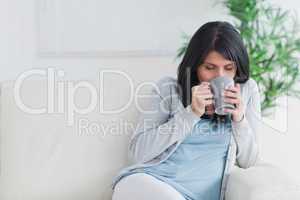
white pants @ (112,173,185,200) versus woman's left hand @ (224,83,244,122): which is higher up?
woman's left hand @ (224,83,244,122)

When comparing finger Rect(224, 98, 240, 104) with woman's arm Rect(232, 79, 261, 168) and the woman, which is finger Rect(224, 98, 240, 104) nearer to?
the woman

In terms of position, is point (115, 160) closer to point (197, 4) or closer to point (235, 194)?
point (235, 194)

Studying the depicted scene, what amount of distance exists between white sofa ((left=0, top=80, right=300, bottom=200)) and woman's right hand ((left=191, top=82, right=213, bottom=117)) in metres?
0.26

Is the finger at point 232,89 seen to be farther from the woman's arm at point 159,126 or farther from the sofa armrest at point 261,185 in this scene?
the sofa armrest at point 261,185

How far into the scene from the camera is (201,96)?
5.71 ft

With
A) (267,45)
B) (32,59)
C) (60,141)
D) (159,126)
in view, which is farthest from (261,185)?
(32,59)

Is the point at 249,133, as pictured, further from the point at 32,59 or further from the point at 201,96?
the point at 32,59

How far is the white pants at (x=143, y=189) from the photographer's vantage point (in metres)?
1.58

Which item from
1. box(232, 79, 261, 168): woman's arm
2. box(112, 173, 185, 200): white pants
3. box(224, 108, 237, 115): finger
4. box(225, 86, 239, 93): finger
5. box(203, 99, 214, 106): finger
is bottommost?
box(112, 173, 185, 200): white pants

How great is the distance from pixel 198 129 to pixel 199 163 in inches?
4.6

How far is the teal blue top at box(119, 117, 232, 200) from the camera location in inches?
69.8

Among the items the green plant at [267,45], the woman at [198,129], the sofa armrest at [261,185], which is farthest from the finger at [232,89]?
the green plant at [267,45]

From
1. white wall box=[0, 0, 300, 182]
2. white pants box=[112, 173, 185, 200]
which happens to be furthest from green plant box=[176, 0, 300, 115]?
white pants box=[112, 173, 185, 200]

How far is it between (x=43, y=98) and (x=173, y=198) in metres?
0.66
